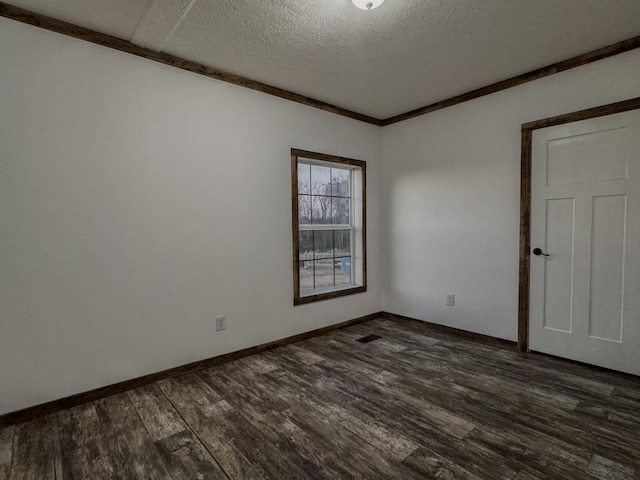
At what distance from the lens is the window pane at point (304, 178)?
3604mm

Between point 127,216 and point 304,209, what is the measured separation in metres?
1.77

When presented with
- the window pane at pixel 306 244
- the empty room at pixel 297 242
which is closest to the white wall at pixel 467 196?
the empty room at pixel 297 242

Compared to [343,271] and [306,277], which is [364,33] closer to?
[306,277]

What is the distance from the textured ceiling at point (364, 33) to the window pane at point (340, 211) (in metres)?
1.40

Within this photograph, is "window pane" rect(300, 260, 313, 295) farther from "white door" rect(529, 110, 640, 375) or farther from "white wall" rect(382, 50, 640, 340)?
"white door" rect(529, 110, 640, 375)

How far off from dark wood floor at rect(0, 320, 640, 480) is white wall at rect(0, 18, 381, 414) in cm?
35

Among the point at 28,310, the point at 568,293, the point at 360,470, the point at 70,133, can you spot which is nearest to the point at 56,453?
the point at 28,310

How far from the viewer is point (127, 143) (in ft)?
7.94

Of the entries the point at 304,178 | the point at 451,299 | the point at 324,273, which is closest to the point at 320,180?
the point at 304,178

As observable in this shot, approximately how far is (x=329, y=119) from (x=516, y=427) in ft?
10.6

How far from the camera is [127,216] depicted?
2.43 meters

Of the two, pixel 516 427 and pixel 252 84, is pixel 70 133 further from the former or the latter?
pixel 516 427

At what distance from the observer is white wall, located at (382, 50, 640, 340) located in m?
2.81

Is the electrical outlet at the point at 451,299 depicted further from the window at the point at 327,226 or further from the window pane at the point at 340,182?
the window pane at the point at 340,182
